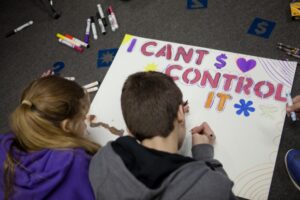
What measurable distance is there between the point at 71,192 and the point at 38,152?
139mm

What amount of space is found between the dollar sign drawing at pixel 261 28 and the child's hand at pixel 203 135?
59 cm

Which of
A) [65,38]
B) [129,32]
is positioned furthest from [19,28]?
[129,32]

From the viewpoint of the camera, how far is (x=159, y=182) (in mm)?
628

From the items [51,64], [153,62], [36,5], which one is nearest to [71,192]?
[153,62]

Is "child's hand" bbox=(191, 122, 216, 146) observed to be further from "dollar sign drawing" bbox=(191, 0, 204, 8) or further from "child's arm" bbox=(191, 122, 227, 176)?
"dollar sign drawing" bbox=(191, 0, 204, 8)

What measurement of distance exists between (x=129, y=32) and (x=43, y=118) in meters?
0.81

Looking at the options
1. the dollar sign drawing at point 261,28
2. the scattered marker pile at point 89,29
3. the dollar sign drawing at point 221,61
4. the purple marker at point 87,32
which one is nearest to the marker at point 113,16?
the scattered marker pile at point 89,29

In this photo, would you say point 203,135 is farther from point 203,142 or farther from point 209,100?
point 209,100

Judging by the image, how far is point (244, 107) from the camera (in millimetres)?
1041

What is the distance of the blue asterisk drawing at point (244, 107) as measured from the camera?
40.6 inches

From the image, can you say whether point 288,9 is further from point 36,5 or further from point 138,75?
point 36,5

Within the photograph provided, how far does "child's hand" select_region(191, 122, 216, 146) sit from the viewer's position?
95 centimetres

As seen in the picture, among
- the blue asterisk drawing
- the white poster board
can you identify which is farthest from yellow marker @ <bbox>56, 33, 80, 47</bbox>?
the blue asterisk drawing

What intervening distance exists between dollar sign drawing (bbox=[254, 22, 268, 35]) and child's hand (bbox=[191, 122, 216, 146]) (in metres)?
0.59
